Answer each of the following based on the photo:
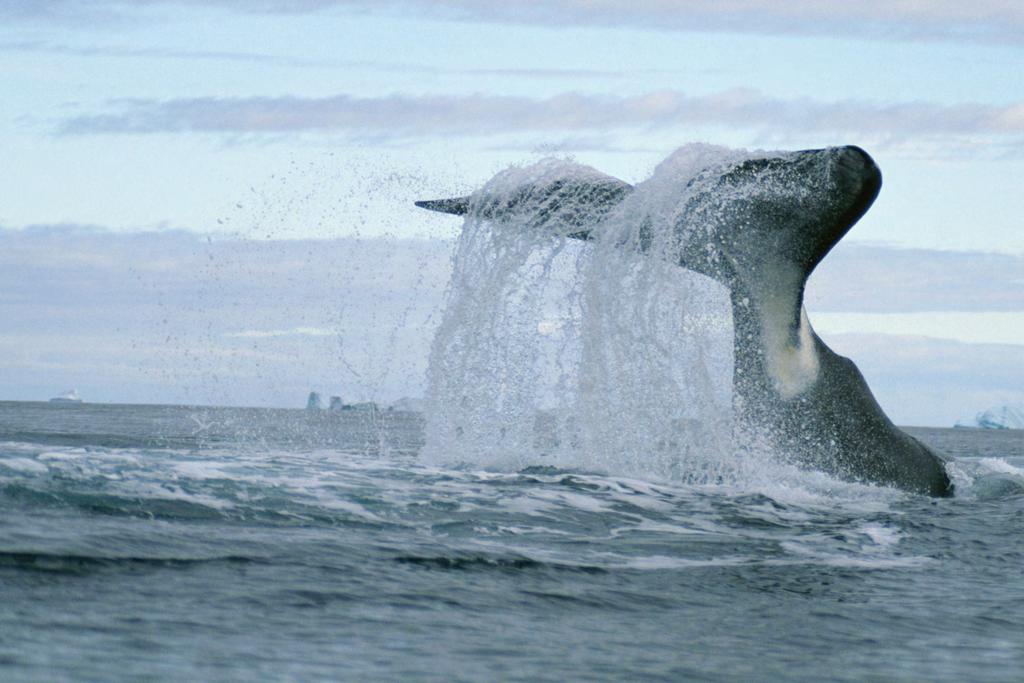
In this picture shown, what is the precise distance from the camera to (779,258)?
10641mm

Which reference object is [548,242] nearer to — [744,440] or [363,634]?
[744,440]

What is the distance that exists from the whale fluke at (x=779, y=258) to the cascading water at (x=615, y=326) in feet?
0.21

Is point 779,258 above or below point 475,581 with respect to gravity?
above

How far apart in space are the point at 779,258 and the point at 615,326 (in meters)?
1.60

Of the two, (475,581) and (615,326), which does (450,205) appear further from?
(475,581)

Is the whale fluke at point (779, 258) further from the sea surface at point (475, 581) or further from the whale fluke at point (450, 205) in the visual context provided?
the sea surface at point (475, 581)

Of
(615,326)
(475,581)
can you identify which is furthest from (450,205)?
(475,581)

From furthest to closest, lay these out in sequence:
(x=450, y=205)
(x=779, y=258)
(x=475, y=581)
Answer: (x=450, y=205), (x=779, y=258), (x=475, y=581)

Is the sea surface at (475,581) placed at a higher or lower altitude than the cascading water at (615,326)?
lower

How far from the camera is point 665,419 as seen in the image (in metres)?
11.5

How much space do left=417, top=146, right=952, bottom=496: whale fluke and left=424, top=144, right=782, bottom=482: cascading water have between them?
0.06m

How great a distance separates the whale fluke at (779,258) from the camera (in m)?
10.2

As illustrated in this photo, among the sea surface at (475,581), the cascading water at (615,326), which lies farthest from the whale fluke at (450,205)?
the sea surface at (475,581)

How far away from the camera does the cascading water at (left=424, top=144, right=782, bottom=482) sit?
36.0ft
